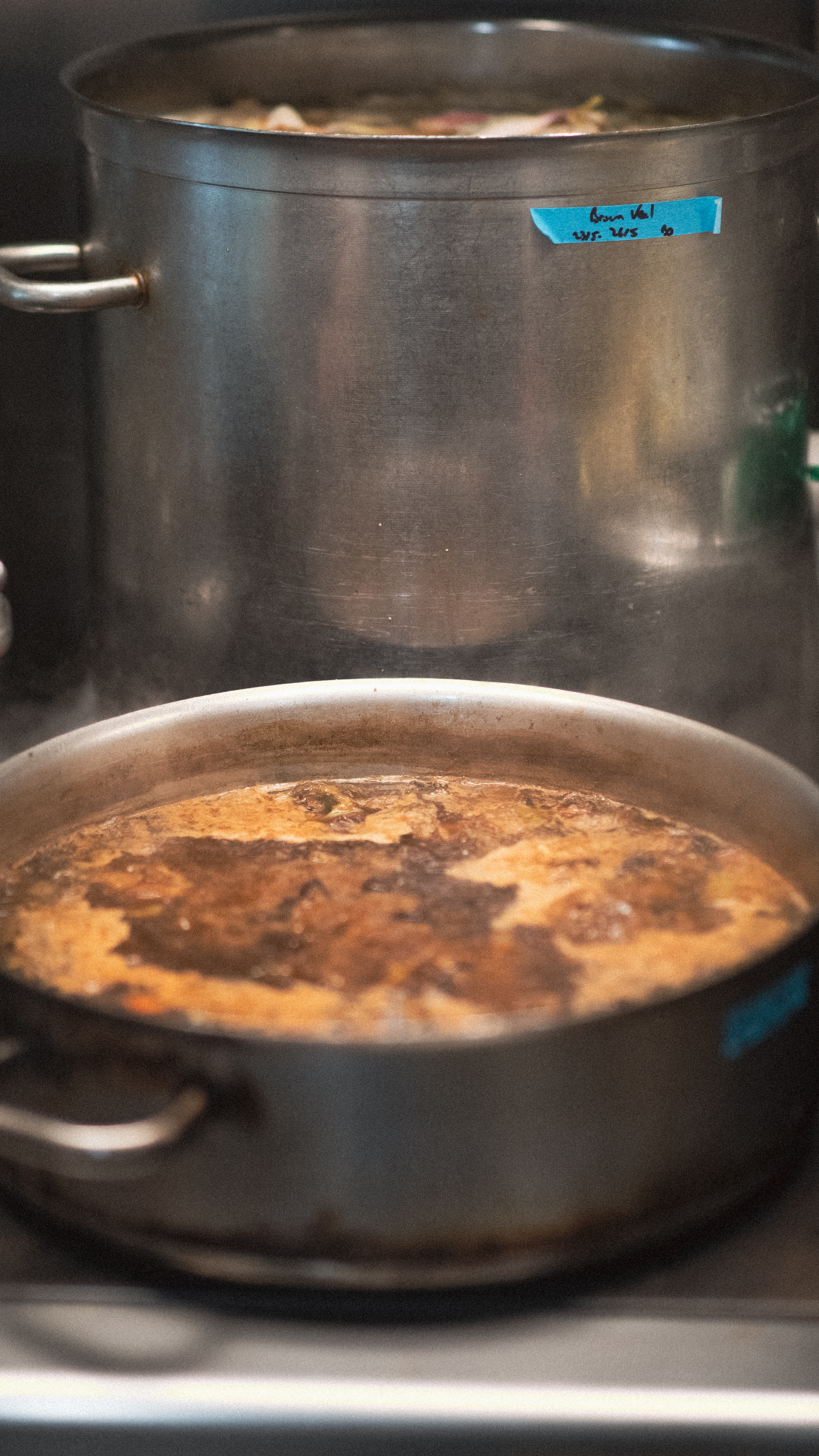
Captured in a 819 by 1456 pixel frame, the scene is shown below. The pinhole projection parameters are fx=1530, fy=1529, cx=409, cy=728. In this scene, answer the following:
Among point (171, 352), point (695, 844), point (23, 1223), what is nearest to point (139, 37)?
point (171, 352)

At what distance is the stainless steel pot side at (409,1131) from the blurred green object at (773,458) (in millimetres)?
643

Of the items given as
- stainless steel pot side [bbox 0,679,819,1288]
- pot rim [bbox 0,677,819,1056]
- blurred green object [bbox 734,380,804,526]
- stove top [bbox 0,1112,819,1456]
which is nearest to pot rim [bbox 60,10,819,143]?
blurred green object [bbox 734,380,804,526]

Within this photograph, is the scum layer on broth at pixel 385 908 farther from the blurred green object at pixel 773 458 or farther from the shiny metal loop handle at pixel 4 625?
the blurred green object at pixel 773 458

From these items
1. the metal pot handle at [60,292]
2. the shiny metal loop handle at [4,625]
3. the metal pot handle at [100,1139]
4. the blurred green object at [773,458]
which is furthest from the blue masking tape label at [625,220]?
the metal pot handle at [100,1139]

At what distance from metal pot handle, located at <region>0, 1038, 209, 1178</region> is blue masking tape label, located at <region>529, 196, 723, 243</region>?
0.77 m

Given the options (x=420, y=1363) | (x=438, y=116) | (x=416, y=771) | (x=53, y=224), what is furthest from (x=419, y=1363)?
(x=438, y=116)

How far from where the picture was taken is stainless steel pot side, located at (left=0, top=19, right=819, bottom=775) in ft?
4.05

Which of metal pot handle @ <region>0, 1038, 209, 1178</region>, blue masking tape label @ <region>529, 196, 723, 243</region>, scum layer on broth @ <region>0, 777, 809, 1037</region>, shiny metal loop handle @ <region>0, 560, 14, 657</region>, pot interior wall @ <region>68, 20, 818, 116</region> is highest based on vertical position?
pot interior wall @ <region>68, 20, 818, 116</region>

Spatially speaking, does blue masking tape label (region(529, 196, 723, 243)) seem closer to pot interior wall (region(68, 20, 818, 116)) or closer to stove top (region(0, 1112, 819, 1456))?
pot interior wall (region(68, 20, 818, 116))

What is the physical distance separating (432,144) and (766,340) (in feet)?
1.21

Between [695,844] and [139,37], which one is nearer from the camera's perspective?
[695,844]

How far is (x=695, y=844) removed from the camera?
1.13 meters

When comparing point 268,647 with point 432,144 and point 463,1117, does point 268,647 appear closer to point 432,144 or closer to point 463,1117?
point 432,144

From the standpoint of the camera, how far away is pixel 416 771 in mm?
1232
